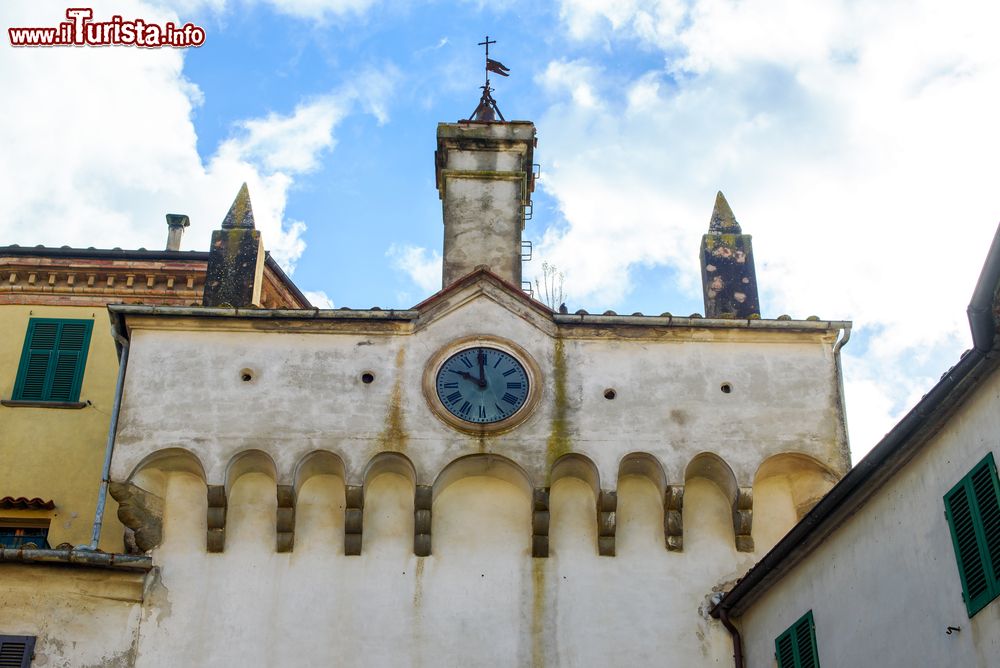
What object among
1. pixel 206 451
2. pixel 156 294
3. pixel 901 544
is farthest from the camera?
pixel 156 294

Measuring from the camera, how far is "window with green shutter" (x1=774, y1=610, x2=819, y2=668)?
1669 cm

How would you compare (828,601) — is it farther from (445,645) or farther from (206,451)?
(206,451)

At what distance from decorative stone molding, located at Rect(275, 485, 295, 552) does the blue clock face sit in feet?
8.45

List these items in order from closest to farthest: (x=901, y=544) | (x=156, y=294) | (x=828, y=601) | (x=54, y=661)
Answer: (x=901, y=544)
(x=828, y=601)
(x=54, y=661)
(x=156, y=294)

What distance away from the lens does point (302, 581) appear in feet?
65.8

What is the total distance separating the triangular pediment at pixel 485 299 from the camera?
21.7 m

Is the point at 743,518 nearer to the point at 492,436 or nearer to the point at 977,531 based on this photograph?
the point at 492,436

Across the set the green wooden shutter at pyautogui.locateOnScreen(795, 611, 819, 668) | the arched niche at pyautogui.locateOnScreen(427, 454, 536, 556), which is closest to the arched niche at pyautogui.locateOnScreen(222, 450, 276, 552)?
the arched niche at pyautogui.locateOnScreen(427, 454, 536, 556)

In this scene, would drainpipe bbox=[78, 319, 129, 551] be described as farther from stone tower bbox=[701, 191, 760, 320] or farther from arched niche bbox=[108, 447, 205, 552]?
stone tower bbox=[701, 191, 760, 320]

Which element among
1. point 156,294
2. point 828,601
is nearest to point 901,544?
point 828,601

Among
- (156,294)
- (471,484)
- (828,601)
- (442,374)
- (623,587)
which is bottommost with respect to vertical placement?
(828,601)

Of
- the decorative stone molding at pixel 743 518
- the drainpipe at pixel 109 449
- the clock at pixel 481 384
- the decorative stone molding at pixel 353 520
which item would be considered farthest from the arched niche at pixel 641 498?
the drainpipe at pixel 109 449

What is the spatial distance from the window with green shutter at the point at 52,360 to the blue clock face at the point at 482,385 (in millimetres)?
6953

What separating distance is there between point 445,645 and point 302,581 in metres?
2.19
